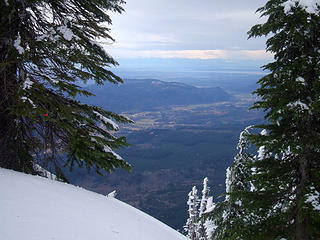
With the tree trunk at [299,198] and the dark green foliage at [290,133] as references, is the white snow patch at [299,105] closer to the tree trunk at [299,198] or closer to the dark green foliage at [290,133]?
the dark green foliage at [290,133]

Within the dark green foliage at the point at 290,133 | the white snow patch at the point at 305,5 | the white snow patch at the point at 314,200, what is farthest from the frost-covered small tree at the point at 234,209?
the white snow patch at the point at 305,5

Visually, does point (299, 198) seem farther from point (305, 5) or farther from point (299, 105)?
point (305, 5)

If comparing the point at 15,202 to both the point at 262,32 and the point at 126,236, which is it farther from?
the point at 262,32

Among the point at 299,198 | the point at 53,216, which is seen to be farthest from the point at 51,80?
the point at 299,198

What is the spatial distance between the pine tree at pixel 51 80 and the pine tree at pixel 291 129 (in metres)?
3.72

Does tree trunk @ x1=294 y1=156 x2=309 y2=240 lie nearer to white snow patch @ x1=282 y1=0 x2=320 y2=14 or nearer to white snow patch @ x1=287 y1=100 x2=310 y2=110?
white snow patch @ x1=287 y1=100 x2=310 y2=110

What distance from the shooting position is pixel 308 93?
4.90 m

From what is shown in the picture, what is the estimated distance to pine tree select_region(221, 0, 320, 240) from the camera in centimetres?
462

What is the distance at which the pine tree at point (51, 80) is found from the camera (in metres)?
5.59

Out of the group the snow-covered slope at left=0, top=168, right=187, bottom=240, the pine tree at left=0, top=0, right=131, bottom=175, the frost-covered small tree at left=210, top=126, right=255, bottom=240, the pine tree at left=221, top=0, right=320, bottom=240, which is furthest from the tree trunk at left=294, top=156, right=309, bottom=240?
the pine tree at left=0, top=0, right=131, bottom=175

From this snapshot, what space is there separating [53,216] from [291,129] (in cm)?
512

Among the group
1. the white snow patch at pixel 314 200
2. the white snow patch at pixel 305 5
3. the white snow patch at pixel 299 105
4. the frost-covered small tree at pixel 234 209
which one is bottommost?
the frost-covered small tree at pixel 234 209

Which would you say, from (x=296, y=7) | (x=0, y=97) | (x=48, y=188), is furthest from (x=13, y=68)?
(x=296, y=7)

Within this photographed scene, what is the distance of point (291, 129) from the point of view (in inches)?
202
